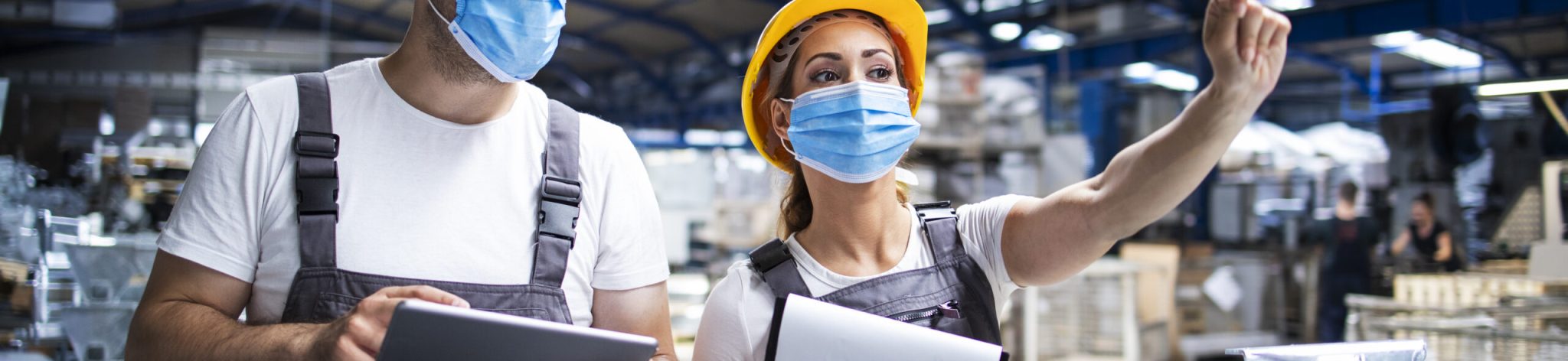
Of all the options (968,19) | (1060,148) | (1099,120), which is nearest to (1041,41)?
(968,19)

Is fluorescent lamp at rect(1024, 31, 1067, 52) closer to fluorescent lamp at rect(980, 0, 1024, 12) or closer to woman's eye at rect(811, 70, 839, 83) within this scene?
fluorescent lamp at rect(980, 0, 1024, 12)

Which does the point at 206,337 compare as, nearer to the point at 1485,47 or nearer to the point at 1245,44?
the point at 1245,44

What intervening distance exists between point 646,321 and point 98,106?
361 centimetres

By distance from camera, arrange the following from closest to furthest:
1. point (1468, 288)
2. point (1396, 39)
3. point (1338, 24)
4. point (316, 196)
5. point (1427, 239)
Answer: point (316, 196) < point (1468, 288) < point (1427, 239) < point (1396, 39) < point (1338, 24)

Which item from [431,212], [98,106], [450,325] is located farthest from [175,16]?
[450,325]

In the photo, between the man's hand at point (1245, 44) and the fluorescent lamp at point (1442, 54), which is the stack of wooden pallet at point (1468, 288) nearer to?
the fluorescent lamp at point (1442, 54)

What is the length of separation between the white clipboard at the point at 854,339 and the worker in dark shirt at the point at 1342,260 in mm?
5718

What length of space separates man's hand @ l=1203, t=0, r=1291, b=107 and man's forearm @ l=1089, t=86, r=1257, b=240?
0.01 m

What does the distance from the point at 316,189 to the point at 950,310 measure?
37.6 inches

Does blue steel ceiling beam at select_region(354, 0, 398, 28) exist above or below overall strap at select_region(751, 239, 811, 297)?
above

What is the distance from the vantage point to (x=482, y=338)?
3.34ft

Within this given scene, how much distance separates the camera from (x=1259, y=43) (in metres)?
1.11

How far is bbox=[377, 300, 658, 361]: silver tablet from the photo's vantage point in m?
0.98

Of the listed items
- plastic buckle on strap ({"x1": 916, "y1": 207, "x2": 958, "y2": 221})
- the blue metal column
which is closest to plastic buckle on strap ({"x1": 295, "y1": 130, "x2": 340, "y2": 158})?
plastic buckle on strap ({"x1": 916, "y1": 207, "x2": 958, "y2": 221})
